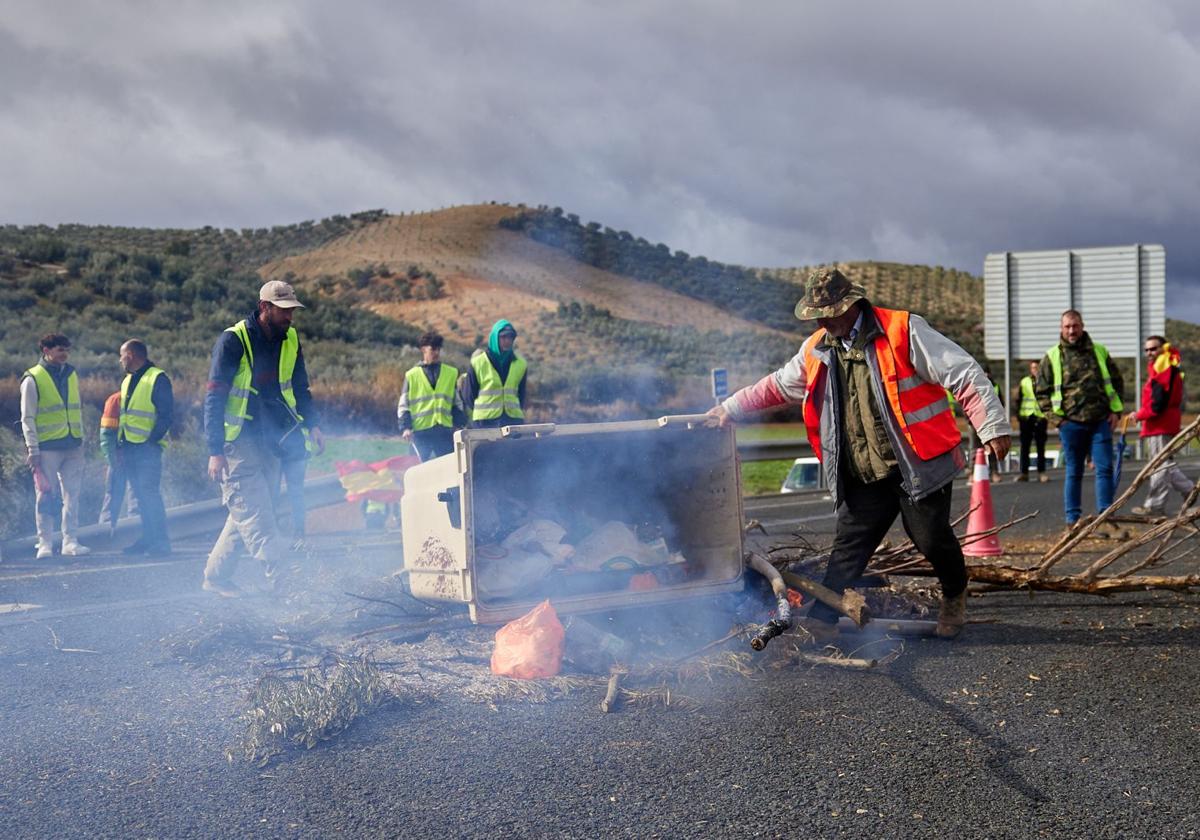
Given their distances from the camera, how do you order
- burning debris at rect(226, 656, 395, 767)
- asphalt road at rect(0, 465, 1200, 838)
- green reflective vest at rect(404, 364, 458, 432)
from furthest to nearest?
green reflective vest at rect(404, 364, 458, 432)
burning debris at rect(226, 656, 395, 767)
asphalt road at rect(0, 465, 1200, 838)

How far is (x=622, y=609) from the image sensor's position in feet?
17.7

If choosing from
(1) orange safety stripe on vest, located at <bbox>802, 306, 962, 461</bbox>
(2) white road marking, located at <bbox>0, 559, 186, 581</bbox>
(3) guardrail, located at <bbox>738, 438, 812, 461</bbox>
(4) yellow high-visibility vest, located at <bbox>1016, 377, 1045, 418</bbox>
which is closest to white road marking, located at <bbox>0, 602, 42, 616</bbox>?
(2) white road marking, located at <bbox>0, 559, 186, 581</bbox>

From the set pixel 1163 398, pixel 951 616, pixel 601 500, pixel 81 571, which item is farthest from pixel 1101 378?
pixel 81 571

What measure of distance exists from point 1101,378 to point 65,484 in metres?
8.68

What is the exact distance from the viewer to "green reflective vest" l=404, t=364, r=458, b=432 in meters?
9.61

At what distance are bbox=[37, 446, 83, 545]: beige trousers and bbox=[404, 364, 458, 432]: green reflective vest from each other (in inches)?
115

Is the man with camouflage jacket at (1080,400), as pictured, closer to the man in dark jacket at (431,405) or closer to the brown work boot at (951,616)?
the brown work boot at (951,616)

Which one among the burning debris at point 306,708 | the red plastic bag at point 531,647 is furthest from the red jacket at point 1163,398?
the burning debris at point 306,708

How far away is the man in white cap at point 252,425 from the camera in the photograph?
649cm

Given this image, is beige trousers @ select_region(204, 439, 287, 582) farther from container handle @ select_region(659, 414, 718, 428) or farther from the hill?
the hill

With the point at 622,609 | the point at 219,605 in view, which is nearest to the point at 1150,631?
the point at 622,609

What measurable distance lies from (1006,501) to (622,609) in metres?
9.43

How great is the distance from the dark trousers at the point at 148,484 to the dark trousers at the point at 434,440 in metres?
2.18

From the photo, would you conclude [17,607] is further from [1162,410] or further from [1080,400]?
[1162,410]
